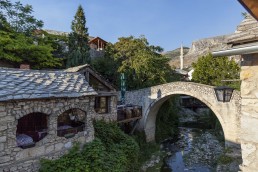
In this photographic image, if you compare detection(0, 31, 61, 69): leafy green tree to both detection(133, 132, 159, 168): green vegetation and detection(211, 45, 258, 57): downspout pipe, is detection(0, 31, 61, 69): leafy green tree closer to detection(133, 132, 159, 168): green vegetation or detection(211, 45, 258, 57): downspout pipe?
detection(133, 132, 159, 168): green vegetation

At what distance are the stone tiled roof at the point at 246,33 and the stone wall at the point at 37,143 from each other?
622 cm

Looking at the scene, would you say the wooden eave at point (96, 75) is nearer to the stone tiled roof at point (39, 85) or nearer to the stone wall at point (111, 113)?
the stone wall at point (111, 113)

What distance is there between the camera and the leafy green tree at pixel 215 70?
23.5m

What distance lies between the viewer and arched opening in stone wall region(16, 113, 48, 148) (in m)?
7.55

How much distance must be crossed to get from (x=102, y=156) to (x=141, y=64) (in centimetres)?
1165

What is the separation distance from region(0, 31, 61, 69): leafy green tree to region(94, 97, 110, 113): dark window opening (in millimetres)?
7514

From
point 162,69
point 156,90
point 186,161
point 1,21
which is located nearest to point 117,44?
point 162,69

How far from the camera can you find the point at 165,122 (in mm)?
20281

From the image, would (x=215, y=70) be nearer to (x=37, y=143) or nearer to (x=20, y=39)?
(x=20, y=39)

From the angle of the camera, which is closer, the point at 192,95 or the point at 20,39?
the point at 192,95

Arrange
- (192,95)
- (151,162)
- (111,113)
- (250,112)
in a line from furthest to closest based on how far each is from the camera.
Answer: (192,95), (151,162), (111,113), (250,112)

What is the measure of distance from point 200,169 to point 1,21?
1667 cm

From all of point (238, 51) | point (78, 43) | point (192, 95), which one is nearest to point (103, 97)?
point (192, 95)

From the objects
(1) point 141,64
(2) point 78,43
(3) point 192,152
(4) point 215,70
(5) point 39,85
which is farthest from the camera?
(4) point 215,70
